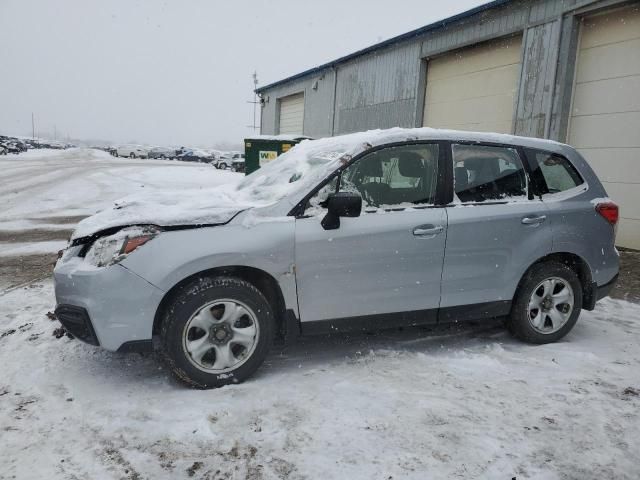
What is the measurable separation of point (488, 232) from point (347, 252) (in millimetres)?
1171

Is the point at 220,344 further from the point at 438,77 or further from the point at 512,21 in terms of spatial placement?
the point at 438,77

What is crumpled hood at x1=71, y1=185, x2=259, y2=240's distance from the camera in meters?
3.06

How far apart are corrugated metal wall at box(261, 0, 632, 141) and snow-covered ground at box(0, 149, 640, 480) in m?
6.33

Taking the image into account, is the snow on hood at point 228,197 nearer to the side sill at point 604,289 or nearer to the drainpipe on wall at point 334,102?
the side sill at point 604,289

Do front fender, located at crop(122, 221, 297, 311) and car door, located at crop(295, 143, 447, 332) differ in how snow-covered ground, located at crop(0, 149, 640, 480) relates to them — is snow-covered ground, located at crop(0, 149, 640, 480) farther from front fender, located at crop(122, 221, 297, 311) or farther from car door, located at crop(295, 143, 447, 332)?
front fender, located at crop(122, 221, 297, 311)

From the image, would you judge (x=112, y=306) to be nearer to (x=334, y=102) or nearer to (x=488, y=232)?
(x=488, y=232)

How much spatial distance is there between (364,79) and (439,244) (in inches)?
516

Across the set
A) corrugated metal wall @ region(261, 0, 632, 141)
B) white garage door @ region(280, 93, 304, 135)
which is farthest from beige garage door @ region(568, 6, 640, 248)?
white garage door @ region(280, 93, 304, 135)

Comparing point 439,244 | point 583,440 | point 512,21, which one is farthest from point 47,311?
point 512,21

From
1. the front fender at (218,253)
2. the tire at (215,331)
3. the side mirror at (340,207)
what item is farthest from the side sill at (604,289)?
the tire at (215,331)

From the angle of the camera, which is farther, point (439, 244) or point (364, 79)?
point (364, 79)

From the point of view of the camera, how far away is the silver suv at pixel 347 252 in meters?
2.99

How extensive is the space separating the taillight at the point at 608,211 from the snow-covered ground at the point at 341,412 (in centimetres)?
104

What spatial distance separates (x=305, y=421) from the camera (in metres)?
2.78
